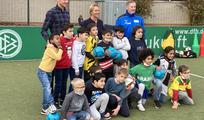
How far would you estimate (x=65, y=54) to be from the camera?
6859 millimetres

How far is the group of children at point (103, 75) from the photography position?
6480 millimetres

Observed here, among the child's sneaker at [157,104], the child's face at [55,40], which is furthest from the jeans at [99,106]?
the child's sneaker at [157,104]

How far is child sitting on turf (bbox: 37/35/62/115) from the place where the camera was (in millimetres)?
6496

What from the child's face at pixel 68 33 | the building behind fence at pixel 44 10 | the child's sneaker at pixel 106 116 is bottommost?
the child's sneaker at pixel 106 116

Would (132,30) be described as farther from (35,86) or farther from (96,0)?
(96,0)

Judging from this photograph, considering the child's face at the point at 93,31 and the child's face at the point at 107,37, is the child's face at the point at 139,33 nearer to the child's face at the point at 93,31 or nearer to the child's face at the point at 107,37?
the child's face at the point at 107,37

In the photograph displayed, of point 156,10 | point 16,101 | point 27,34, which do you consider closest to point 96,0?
point 156,10

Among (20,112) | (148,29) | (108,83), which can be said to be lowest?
(20,112)

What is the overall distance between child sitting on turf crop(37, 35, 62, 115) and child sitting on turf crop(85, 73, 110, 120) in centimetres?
59

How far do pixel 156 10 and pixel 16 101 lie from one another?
1618cm

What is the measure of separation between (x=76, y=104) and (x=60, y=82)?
0.98m

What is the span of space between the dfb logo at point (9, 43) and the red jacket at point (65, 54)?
4312 mm

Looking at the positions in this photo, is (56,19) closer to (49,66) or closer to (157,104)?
(49,66)

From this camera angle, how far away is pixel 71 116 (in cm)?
618
